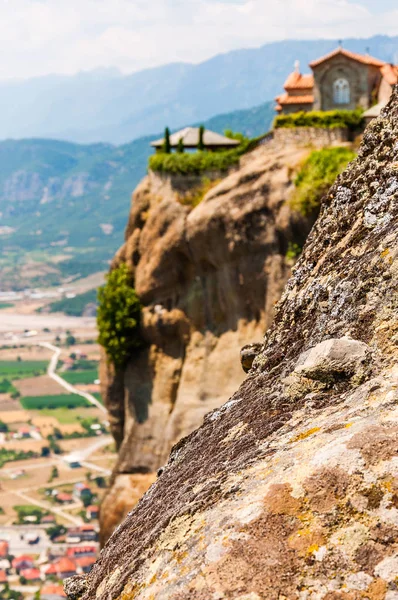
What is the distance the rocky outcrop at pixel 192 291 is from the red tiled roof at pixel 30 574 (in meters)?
34.6

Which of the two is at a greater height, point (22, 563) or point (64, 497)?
point (22, 563)

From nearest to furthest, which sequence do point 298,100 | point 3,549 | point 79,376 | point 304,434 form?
point 304,434 → point 298,100 → point 3,549 → point 79,376

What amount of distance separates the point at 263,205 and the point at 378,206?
1320 inches

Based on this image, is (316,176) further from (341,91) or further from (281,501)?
(281,501)

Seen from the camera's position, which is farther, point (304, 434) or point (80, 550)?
point (80, 550)

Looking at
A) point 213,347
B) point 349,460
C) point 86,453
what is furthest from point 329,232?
point 86,453

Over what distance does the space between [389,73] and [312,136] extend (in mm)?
11318

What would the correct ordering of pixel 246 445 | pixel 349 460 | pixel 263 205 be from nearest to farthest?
pixel 349 460 → pixel 246 445 → pixel 263 205

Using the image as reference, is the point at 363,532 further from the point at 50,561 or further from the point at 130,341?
the point at 50,561

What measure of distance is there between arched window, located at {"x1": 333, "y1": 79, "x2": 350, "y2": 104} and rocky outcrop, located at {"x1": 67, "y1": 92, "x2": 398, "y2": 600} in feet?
148

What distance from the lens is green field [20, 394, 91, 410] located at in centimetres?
14862

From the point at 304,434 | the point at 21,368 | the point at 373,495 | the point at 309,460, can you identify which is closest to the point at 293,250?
the point at 304,434

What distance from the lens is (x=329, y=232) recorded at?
8.29 metres

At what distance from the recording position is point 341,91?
5288cm
